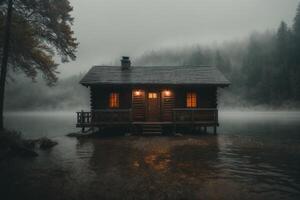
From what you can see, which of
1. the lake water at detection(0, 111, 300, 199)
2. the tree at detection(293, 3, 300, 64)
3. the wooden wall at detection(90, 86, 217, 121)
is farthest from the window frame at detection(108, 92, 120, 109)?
the tree at detection(293, 3, 300, 64)

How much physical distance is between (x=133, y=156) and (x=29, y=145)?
7.10 m

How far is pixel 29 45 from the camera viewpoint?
1597cm

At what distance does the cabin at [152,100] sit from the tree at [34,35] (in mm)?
3758

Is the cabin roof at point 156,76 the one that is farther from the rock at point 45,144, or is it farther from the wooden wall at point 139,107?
the rock at point 45,144

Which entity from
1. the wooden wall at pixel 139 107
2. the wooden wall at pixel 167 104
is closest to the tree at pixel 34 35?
the wooden wall at pixel 139 107

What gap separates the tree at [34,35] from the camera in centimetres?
1515

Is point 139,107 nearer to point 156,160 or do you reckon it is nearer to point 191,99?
point 191,99

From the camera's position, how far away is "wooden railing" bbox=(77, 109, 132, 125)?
2009 cm

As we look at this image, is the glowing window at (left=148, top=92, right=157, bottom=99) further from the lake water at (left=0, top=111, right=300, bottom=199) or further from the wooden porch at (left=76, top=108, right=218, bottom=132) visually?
the lake water at (left=0, top=111, right=300, bottom=199)

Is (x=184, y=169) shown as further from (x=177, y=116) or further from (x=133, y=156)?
(x=177, y=116)

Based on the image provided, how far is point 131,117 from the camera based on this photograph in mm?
20250

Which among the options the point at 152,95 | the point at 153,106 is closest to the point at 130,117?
the point at 153,106

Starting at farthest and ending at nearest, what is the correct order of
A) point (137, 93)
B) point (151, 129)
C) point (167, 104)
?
point (167, 104)
point (137, 93)
point (151, 129)

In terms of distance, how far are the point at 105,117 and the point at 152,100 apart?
4747 mm
